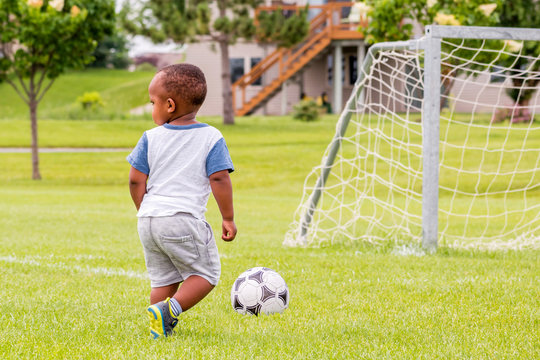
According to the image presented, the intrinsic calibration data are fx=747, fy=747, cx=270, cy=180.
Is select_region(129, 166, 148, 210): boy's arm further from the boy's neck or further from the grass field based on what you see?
the grass field

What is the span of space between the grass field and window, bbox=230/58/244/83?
26.2 m

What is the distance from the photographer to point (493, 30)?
22.8 ft

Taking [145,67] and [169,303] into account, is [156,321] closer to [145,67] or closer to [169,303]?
[169,303]

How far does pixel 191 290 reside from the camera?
12.0ft

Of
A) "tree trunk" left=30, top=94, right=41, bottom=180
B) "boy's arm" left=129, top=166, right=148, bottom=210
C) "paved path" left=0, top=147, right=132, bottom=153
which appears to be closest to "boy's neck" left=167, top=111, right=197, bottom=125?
"boy's arm" left=129, top=166, right=148, bottom=210

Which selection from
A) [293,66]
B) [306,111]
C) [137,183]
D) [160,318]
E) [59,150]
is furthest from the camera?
[293,66]

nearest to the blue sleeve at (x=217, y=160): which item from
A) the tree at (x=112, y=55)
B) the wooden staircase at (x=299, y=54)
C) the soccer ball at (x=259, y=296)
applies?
the soccer ball at (x=259, y=296)

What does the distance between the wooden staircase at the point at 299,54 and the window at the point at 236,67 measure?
1.94 metres

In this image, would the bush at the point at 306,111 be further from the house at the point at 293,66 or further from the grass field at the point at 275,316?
the grass field at the point at 275,316

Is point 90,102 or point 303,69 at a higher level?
point 303,69

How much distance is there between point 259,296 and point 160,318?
867 millimetres

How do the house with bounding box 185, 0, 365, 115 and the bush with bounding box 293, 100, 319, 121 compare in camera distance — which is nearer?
the bush with bounding box 293, 100, 319, 121

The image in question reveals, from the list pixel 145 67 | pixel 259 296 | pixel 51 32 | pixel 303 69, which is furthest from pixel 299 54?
pixel 145 67

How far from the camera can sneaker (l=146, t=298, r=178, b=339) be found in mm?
3555
